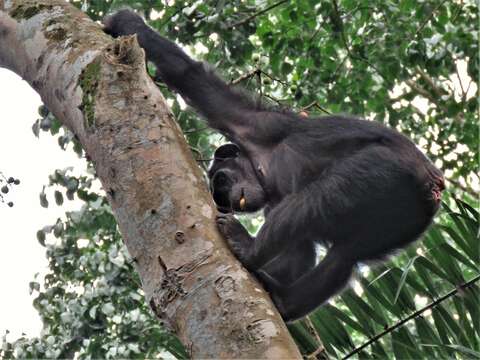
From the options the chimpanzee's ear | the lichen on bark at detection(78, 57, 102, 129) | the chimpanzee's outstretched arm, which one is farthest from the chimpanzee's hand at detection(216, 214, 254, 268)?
the chimpanzee's ear

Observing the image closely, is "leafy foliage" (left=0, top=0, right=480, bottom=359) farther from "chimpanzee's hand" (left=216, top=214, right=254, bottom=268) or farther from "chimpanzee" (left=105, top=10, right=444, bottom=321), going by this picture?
"chimpanzee's hand" (left=216, top=214, right=254, bottom=268)

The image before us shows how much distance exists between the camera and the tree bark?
2.21 m

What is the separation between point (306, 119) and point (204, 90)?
58 cm

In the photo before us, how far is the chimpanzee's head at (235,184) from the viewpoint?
14.1 ft

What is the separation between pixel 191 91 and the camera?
4.01 metres

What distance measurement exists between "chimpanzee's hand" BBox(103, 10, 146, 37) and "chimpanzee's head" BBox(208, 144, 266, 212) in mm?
880

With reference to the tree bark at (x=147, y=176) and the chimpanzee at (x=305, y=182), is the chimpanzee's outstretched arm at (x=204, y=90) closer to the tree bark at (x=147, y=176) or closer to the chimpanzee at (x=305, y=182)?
the chimpanzee at (x=305, y=182)

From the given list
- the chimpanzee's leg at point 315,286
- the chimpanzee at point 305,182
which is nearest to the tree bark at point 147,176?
the chimpanzee at point 305,182

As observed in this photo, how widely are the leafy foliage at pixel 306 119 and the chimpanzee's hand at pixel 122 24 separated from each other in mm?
661

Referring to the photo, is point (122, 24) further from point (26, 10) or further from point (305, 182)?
point (305, 182)

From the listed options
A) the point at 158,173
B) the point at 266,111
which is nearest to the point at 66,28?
the point at 158,173

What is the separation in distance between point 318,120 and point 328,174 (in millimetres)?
408

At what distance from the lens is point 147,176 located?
2582 mm

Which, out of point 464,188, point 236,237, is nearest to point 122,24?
point 236,237
